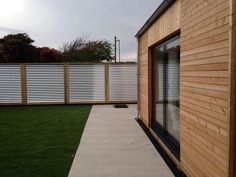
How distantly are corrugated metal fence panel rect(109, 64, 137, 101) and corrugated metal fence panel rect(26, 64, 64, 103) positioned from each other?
81.2 inches

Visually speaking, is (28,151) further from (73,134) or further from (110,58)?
(110,58)

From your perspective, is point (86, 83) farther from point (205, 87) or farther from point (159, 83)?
point (205, 87)

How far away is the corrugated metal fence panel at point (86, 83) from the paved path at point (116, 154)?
16.9 feet

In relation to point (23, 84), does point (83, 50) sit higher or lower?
higher

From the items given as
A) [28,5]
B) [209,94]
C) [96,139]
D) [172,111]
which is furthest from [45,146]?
[28,5]

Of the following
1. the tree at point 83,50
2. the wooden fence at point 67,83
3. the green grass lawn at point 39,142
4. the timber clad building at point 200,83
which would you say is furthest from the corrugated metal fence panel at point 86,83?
the tree at point 83,50

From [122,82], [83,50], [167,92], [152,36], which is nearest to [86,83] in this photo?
[122,82]

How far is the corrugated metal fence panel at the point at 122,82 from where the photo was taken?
46.7 feet

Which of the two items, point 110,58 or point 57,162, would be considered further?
point 110,58

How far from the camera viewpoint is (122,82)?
1430 cm

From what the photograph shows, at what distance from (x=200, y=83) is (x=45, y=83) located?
36.3ft

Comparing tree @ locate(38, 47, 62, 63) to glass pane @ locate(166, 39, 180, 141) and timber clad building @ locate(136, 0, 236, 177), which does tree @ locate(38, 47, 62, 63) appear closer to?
timber clad building @ locate(136, 0, 236, 177)

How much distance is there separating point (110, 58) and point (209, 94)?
32875mm

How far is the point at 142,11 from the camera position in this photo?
44.5ft
